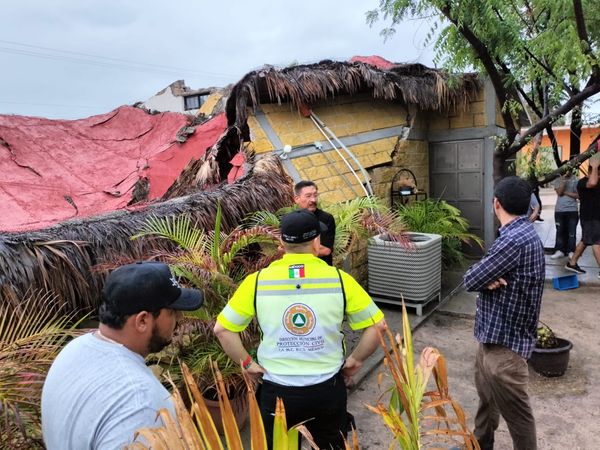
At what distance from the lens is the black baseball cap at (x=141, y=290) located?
1451 millimetres

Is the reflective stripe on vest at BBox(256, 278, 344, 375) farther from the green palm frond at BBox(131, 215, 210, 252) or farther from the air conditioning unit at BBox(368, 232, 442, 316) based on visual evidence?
the air conditioning unit at BBox(368, 232, 442, 316)

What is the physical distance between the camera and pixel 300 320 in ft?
7.19

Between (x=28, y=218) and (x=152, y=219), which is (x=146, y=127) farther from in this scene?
(x=152, y=219)

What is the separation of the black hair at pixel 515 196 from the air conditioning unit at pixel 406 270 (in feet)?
9.25

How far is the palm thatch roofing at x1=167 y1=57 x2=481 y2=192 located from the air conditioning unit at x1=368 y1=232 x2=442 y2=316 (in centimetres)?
227

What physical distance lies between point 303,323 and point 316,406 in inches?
17.4

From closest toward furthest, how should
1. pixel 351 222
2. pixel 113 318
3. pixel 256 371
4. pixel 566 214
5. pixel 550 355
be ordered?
pixel 113 318 < pixel 256 371 < pixel 550 355 < pixel 351 222 < pixel 566 214

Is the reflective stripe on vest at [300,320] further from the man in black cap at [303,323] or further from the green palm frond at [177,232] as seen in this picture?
the green palm frond at [177,232]

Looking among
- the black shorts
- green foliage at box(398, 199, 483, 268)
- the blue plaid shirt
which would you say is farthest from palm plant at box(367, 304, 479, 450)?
the black shorts

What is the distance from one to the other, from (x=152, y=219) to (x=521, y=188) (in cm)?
312

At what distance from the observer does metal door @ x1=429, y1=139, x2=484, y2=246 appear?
324 inches

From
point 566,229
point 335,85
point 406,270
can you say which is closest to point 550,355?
point 406,270

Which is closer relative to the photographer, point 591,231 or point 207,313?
point 207,313

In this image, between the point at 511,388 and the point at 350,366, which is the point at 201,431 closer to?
the point at 350,366
